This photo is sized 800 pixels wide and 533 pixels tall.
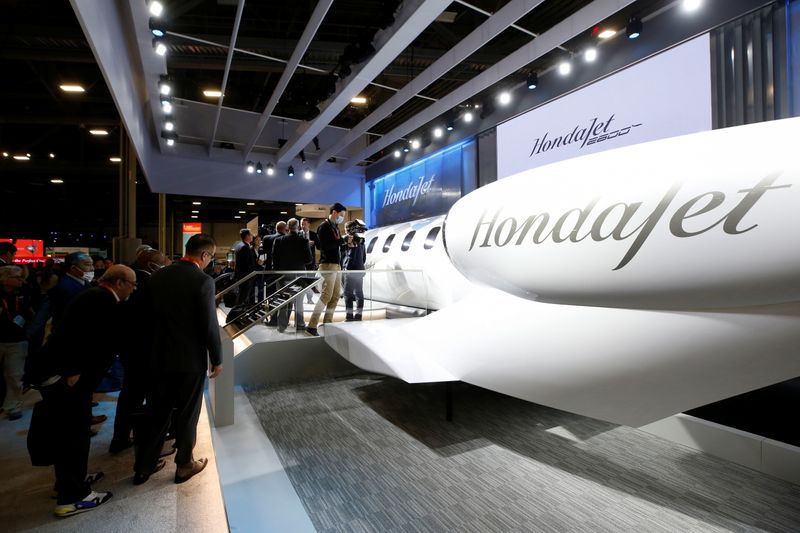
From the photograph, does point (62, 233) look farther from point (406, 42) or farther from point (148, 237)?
point (406, 42)

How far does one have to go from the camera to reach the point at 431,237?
575 cm

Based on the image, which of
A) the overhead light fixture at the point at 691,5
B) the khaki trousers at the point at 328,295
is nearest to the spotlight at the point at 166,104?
the khaki trousers at the point at 328,295

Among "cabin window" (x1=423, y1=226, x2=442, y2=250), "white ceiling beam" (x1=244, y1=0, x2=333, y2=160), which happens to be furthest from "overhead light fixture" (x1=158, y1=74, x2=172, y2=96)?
"cabin window" (x1=423, y1=226, x2=442, y2=250)

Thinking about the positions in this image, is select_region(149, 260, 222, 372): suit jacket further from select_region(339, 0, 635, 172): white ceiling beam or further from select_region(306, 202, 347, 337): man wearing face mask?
select_region(339, 0, 635, 172): white ceiling beam

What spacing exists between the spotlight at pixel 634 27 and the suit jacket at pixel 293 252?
4328 mm

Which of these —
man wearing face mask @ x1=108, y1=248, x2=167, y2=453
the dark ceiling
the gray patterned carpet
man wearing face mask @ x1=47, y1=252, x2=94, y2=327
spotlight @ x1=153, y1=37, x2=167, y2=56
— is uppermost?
the dark ceiling

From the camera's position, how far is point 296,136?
8.99 meters

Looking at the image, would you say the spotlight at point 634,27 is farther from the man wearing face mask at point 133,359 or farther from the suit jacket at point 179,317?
the man wearing face mask at point 133,359

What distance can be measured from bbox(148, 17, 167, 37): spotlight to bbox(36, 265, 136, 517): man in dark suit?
12.7 ft

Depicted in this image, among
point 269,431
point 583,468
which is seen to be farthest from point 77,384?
point 583,468

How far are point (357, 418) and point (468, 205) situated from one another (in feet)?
7.73

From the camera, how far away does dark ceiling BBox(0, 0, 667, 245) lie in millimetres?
5523

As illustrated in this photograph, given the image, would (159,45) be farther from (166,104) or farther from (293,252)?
(293,252)

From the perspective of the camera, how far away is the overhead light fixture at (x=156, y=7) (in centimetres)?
433
